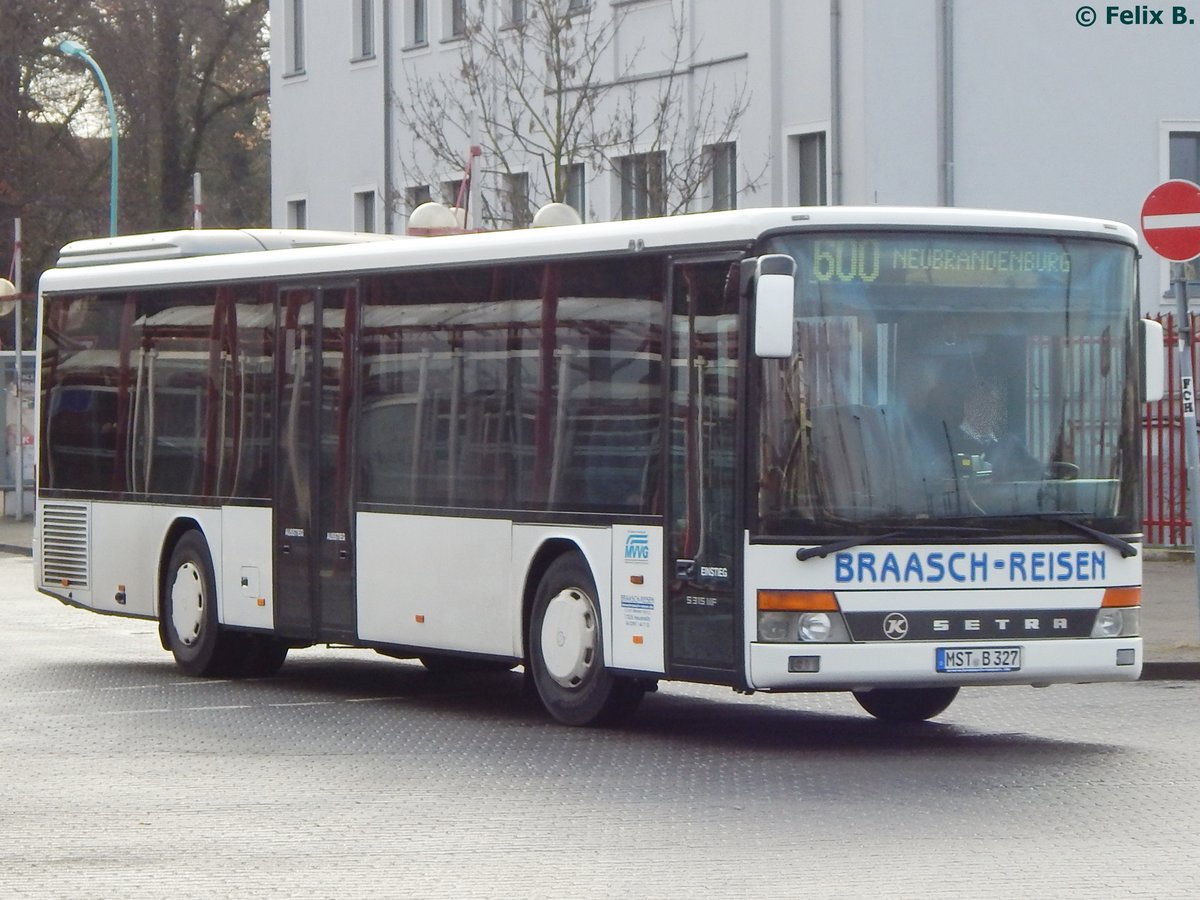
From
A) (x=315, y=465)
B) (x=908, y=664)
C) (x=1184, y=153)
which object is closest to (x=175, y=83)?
(x=1184, y=153)

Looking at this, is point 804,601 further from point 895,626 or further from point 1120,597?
point 1120,597

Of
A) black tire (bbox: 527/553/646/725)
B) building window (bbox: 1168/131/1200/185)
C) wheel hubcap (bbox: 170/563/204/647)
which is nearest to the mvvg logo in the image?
black tire (bbox: 527/553/646/725)

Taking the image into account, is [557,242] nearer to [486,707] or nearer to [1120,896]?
[486,707]

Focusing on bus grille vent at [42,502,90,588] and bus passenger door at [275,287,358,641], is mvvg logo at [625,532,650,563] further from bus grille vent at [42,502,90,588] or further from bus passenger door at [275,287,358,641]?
bus grille vent at [42,502,90,588]

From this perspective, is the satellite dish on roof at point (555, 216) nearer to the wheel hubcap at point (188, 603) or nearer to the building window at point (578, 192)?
the wheel hubcap at point (188, 603)

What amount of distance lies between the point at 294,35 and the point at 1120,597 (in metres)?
34.3

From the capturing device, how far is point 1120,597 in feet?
40.4

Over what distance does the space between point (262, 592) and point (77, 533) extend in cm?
271

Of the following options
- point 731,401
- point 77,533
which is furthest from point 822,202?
point 731,401

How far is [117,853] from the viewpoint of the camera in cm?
901

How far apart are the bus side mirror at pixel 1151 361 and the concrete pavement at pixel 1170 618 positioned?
3.69 metres

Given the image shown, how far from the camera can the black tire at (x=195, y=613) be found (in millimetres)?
16531

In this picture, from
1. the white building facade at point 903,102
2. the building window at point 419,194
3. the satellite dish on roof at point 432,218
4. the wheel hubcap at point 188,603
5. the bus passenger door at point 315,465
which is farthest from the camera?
the building window at point 419,194

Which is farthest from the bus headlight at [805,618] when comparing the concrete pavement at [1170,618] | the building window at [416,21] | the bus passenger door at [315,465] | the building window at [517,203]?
the building window at [416,21]
